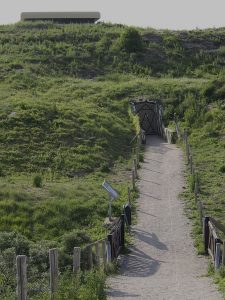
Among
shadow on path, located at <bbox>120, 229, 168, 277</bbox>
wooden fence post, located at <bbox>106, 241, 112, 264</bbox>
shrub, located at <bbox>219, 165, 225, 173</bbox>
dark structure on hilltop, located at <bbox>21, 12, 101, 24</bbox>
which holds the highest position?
dark structure on hilltop, located at <bbox>21, 12, 101, 24</bbox>

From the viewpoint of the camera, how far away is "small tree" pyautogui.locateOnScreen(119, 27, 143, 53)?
240 ft

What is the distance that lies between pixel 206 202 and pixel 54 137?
15.3m

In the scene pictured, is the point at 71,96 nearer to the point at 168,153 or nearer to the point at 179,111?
the point at 179,111

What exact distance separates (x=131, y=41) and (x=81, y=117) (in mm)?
28625

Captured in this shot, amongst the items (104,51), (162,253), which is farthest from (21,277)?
(104,51)

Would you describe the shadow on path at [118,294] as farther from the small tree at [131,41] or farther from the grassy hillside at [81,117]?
the small tree at [131,41]

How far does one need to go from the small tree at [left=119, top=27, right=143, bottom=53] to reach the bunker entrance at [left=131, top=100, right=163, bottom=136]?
19117mm

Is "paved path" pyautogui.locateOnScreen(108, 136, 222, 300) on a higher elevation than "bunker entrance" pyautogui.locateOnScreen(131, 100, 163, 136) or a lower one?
lower

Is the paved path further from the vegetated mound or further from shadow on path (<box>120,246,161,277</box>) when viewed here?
the vegetated mound

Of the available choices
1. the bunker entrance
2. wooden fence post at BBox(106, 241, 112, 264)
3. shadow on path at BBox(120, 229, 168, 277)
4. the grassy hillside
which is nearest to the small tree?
the grassy hillside

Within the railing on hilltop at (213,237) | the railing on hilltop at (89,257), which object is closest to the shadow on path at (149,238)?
the railing on hilltop at (89,257)

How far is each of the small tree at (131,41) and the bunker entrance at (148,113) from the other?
19117 mm

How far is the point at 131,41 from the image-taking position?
7331 cm

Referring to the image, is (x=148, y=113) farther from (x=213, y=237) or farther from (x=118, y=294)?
(x=118, y=294)
